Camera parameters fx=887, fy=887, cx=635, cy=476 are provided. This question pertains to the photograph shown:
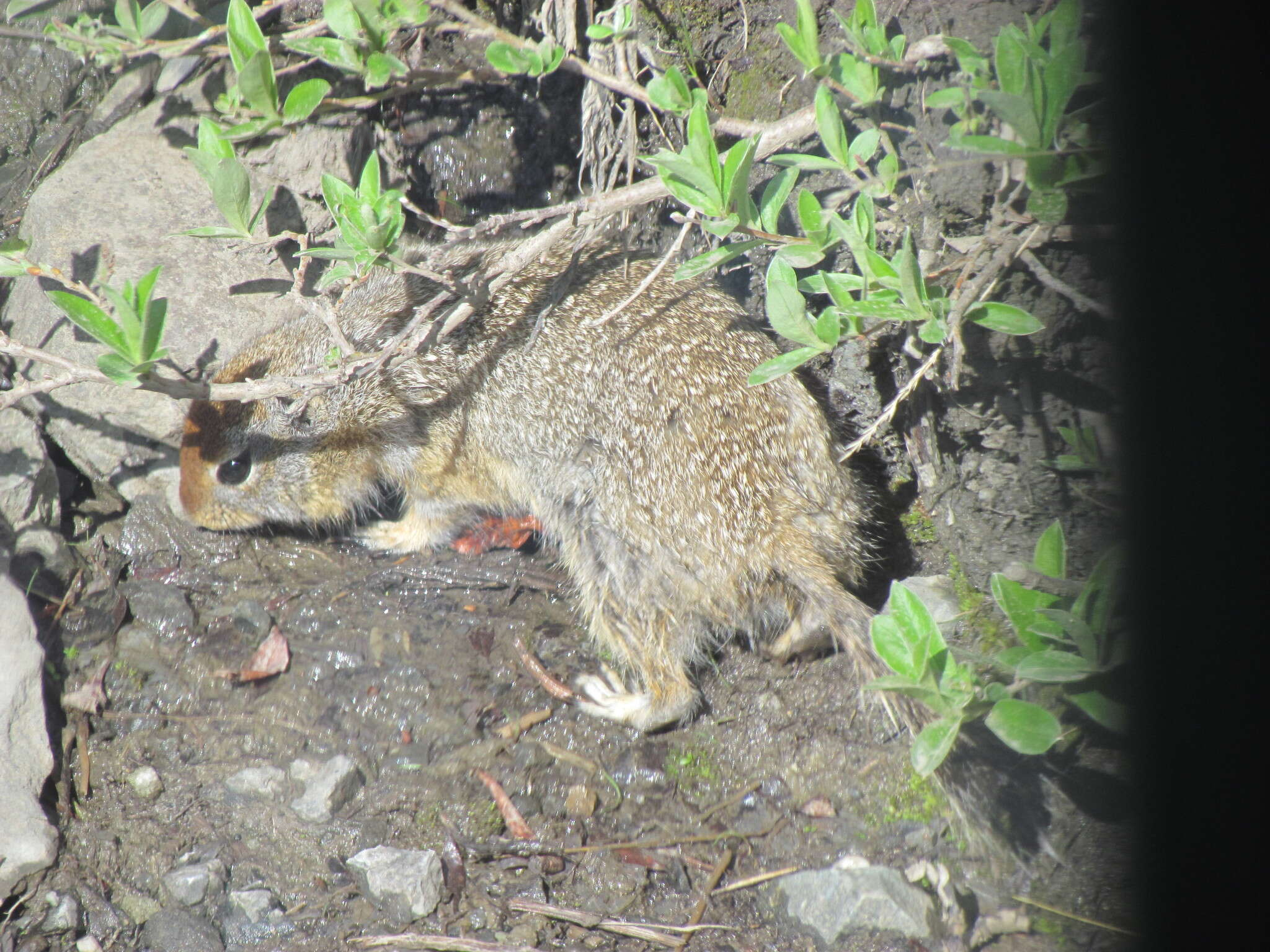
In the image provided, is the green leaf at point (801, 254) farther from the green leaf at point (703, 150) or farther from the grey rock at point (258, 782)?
the grey rock at point (258, 782)

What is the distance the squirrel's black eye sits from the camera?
471cm

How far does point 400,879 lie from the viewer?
3.73m

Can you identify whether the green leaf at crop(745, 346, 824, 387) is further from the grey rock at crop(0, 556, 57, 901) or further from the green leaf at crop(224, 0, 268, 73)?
the grey rock at crop(0, 556, 57, 901)

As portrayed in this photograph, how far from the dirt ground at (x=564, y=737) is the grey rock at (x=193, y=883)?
0.09 ft

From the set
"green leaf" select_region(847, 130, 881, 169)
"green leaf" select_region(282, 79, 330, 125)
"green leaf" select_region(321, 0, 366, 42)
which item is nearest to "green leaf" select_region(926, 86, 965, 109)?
"green leaf" select_region(847, 130, 881, 169)

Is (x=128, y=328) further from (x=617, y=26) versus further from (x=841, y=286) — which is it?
(x=841, y=286)

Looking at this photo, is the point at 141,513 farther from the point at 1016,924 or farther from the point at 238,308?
the point at 1016,924

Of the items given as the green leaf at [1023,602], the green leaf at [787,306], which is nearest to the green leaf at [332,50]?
the green leaf at [787,306]

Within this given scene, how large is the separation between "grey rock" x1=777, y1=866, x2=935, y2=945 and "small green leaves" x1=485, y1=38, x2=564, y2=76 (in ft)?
11.6

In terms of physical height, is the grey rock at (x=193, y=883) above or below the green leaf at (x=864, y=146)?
below

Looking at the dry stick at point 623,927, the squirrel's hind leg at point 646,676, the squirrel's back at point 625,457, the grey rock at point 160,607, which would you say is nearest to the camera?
the dry stick at point 623,927

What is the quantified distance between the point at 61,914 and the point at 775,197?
411 cm

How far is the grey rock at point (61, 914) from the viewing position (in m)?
3.69

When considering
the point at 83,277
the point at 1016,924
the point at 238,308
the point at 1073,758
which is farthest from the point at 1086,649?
the point at 83,277
